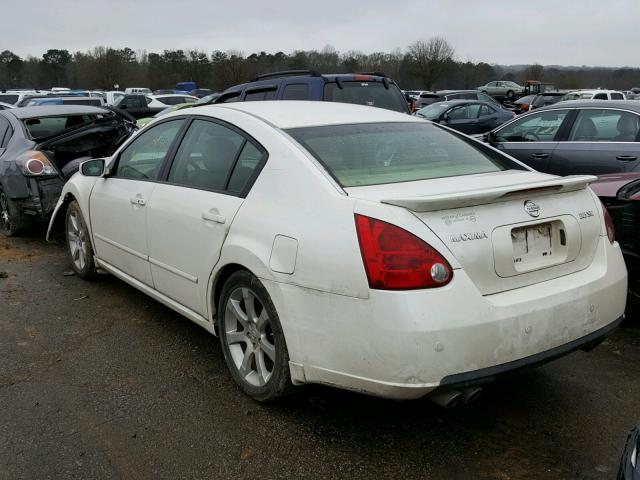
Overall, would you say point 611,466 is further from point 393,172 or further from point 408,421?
point 393,172

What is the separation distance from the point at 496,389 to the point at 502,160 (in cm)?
133

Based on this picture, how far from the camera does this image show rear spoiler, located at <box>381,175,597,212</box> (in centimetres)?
249

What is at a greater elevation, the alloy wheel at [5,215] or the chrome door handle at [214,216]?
the chrome door handle at [214,216]

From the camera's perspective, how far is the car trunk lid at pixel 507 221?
2518mm

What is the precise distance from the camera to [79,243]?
5.34m

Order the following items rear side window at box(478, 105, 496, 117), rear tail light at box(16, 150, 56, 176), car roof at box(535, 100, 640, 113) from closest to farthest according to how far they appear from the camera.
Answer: rear tail light at box(16, 150, 56, 176) → car roof at box(535, 100, 640, 113) → rear side window at box(478, 105, 496, 117)

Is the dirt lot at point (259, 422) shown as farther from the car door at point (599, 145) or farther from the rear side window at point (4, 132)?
the rear side window at point (4, 132)

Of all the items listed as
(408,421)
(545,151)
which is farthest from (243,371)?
(545,151)

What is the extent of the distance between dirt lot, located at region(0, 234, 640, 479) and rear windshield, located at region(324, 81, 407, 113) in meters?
4.35

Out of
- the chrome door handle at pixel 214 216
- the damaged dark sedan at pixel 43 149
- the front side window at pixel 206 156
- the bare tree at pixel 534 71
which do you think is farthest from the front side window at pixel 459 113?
the bare tree at pixel 534 71

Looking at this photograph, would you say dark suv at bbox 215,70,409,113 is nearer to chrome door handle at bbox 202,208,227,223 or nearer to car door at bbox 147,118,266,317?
car door at bbox 147,118,266,317

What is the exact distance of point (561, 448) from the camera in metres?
2.78

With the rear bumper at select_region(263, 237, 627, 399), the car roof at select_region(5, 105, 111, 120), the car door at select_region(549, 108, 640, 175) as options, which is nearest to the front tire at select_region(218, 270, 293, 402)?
the rear bumper at select_region(263, 237, 627, 399)

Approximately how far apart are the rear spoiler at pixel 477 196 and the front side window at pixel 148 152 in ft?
6.73
